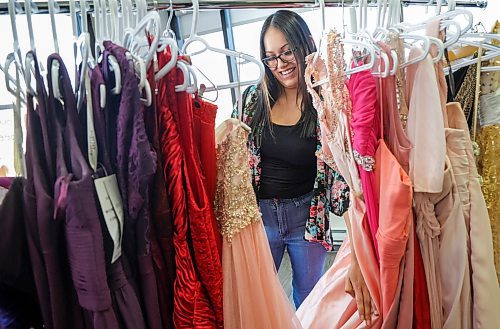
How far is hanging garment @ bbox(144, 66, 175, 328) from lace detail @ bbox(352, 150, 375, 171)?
37 cm

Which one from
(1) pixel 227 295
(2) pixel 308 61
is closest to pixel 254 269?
(1) pixel 227 295

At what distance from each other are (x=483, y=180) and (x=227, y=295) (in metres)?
0.65

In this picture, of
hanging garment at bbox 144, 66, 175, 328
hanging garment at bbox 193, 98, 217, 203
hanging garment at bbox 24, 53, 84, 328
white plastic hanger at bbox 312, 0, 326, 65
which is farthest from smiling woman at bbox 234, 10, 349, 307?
hanging garment at bbox 24, 53, 84, 328

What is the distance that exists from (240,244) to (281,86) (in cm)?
78

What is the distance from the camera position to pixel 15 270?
22.7 inches

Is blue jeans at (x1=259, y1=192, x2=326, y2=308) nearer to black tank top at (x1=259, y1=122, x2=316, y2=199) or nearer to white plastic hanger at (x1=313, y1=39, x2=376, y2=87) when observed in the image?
black tank top at (x1=259, y1=122, x2=316, y2=199)

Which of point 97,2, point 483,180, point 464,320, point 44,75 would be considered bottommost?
point 464,320

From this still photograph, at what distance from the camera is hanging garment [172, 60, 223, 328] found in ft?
2.22

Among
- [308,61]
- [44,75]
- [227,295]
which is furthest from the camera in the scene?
[308,61]

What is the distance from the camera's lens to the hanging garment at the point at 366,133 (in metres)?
0.77

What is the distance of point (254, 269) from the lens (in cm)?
78

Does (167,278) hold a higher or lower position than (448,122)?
lower

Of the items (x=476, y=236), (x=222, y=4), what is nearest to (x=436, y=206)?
(x=476, y=236)

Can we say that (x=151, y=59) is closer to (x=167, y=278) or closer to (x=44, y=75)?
(x=44, y=75)
